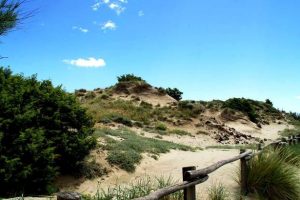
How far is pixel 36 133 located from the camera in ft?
34.9

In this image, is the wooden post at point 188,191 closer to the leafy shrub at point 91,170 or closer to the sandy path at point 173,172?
the sandy path at point 173,172

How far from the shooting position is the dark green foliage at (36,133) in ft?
32.4

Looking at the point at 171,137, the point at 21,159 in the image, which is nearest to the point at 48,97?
the point at 21,159

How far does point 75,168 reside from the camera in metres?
12.5

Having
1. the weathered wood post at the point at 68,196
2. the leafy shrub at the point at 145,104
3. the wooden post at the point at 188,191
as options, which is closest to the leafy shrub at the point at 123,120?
the leafy shrub at the point at 145,104

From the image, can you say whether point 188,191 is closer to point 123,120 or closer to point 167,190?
point 167,190

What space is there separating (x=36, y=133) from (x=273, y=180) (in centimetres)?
610

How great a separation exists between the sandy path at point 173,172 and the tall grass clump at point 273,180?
557mm

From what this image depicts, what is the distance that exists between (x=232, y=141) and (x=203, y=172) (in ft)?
81.7

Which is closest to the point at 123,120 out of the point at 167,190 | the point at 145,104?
the point at 145,104

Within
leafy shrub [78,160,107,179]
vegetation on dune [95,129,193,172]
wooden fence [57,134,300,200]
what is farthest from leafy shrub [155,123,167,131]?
wooden fence [57,134,300,200]

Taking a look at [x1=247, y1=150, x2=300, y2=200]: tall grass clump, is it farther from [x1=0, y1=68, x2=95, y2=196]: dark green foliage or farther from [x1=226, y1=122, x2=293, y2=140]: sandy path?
[x1=226, y1=122, x2=293, y2=140]: sandy path

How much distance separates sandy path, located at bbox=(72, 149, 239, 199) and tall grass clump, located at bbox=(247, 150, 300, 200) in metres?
0.56

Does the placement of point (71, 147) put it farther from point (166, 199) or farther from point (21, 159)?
point (166, 199)
